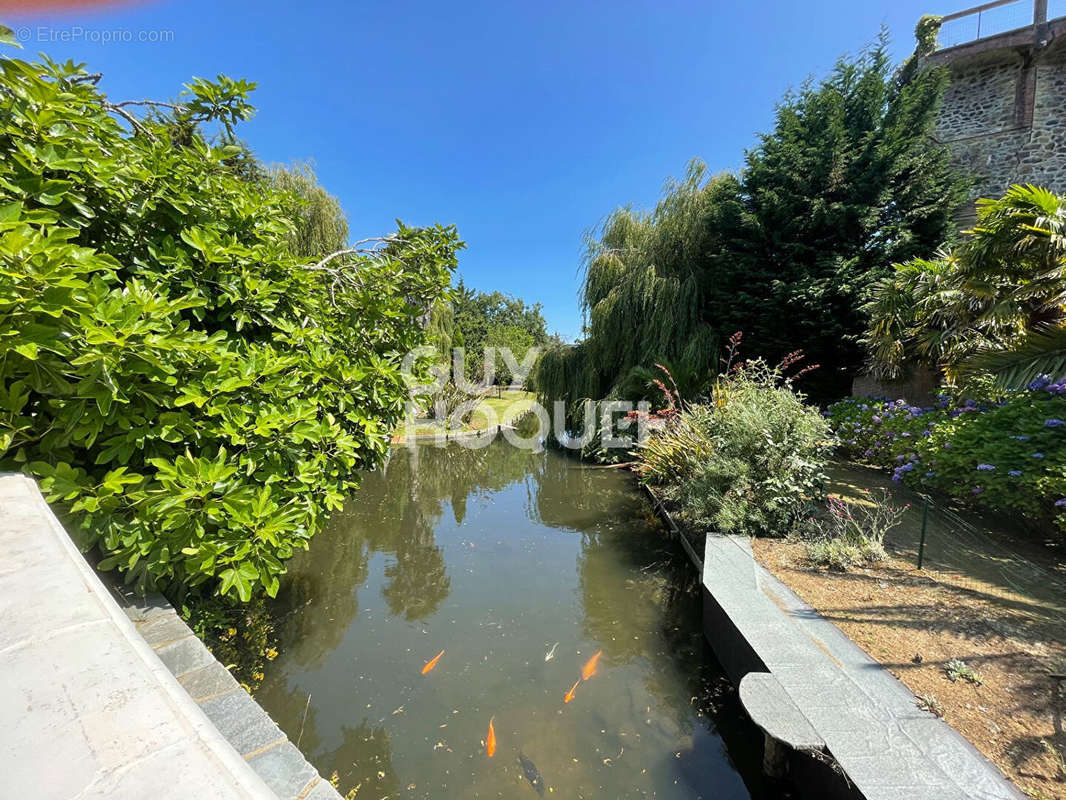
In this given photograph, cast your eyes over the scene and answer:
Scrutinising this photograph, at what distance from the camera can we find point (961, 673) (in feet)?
7.77

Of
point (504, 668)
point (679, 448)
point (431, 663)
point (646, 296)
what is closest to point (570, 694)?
point (504, 668)

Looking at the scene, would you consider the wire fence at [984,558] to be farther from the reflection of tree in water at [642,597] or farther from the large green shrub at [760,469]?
the reflection of tree in water at [642,597]

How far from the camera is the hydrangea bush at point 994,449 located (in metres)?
3.75

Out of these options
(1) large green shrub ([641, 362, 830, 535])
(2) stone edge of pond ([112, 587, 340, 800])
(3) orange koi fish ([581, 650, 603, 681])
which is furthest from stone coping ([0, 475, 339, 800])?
(1) large green shrub ([641, 362, 830, 535])

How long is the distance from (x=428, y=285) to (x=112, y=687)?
3.14m

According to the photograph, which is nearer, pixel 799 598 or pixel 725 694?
pixel 725 694

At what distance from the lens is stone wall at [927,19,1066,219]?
33.5ft

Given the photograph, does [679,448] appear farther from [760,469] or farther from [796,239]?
[796,239]

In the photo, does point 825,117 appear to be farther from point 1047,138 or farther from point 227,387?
point 227,387

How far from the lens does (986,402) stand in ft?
→ 17.5

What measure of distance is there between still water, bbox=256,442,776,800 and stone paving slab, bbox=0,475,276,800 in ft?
7.59

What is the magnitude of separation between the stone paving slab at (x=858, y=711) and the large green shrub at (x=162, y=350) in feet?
9.12

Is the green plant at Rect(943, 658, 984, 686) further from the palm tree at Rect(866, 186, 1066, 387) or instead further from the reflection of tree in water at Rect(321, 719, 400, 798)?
the reflection of tree in water at Rect(321, 719, 400, 798)

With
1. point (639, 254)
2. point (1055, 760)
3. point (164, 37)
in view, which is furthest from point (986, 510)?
point (164, 37)
